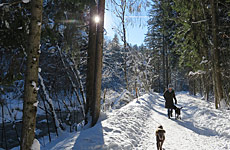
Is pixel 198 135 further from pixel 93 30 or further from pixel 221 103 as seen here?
pixel 93 30

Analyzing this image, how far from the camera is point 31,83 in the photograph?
115 inches

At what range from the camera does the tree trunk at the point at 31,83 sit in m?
2.88

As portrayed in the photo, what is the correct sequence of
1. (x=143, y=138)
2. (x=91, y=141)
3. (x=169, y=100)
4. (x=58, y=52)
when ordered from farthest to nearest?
1. (x=169, y=100)
2. (x=58, y=52)
3. (x=143, y=138)
4. (x=91, y=141)

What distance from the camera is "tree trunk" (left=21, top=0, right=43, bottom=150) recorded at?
288 centimetres

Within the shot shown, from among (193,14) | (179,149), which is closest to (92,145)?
(179,149)

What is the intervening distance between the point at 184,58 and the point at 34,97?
14.1 m

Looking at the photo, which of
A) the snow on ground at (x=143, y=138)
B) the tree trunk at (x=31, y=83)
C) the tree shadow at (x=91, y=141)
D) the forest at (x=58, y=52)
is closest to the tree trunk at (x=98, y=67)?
the forest at (x=58, y=52)

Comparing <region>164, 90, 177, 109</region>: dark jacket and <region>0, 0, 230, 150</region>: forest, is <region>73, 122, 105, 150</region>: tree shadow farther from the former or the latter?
<region>164, 90, 177, 109</region>: dark jacket

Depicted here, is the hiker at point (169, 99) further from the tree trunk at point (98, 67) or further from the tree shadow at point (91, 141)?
the tree shadow at point (91, 141)

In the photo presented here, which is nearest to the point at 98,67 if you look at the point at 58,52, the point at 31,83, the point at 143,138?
the point at 58,52

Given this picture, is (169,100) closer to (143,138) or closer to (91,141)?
(143,138)

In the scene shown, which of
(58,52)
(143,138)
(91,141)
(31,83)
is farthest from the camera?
(58,52)

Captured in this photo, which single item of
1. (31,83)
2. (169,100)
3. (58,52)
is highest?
(58,52)

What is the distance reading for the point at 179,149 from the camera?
16.3 feet
